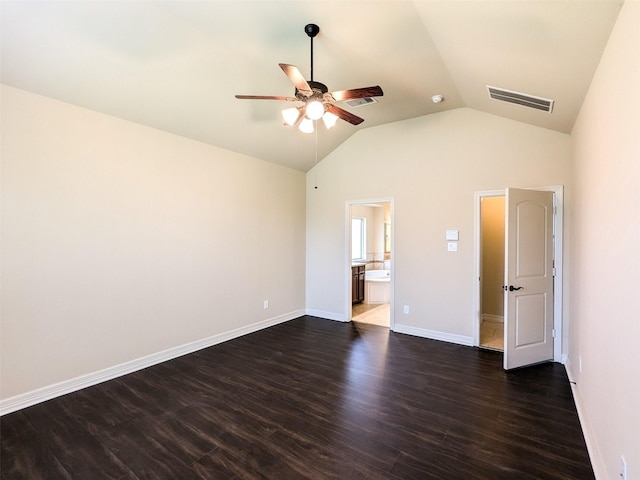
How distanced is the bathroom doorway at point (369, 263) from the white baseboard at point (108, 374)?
7.44 feet

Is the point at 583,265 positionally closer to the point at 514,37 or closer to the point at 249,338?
the point at 514,37

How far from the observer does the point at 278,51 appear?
288 centimetres

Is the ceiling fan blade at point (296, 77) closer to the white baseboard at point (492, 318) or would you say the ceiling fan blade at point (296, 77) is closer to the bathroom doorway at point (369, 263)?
the bathroom doorway at point (369, 263)

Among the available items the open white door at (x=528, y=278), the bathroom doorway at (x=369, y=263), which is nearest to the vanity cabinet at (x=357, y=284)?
the bathroom doorway at (x=369, y=263)

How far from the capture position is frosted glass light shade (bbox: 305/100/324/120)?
8.14ft

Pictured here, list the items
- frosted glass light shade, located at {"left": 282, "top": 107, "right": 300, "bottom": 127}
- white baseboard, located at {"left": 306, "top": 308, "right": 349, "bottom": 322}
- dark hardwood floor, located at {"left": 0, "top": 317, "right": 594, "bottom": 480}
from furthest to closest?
white baseboard, located at {"left": 306, "top": 308, "right": 349, "bottom": 322} → frosted glass light shade, located at {"left": 282, "top": 107, "right": 300, "bottom": 127} → dark hardwood floor, located at {"left": 0, "top": 317, "right": 594, "bottom": 480}

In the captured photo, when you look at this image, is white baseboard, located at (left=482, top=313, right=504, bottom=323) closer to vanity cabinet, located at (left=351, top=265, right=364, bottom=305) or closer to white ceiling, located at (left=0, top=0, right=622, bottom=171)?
vanity cabinet, located at (left=351, top=265, right=364, bottom=305)

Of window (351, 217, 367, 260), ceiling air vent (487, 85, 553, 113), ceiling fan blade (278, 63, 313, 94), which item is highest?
ceiling air vent (487, 85, 553, 113)

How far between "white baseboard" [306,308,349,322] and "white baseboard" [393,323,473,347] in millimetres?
1023

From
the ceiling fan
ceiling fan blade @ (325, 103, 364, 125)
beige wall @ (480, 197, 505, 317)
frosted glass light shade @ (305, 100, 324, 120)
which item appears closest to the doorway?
beige wall @ (480, 197, 505, 317)

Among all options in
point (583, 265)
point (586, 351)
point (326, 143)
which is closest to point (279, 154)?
point (326, 143)

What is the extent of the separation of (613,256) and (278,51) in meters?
3.11

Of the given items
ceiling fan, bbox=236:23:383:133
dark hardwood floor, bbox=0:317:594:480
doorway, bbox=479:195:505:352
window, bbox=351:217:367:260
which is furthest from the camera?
window, bbox=351:217:367:260

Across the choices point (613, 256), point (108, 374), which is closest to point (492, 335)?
point (613, 256)
